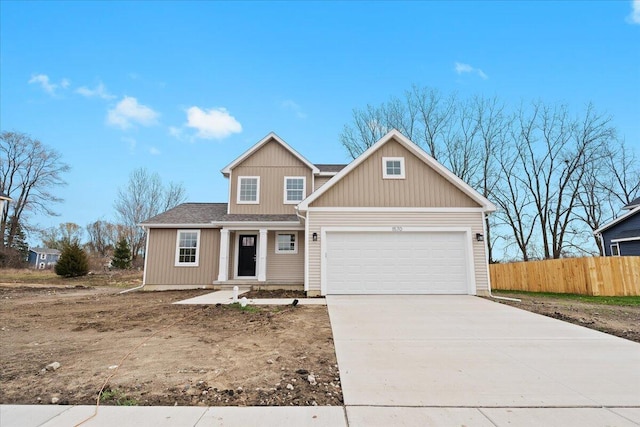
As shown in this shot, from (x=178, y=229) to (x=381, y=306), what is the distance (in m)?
10.0

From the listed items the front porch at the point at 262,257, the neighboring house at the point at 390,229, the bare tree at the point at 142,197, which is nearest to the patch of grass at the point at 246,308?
the neighboring house at the point at 390,229

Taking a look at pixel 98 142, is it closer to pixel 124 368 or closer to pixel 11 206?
pixel 11 206

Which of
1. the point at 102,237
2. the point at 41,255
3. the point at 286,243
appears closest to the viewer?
the point at 286,243

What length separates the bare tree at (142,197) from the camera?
3031cm

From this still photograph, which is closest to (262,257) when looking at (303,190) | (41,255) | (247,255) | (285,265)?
(285,265)

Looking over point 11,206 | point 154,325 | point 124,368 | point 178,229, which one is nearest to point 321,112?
point 178,229

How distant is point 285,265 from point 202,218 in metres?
4.48

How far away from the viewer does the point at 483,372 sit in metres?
3.69

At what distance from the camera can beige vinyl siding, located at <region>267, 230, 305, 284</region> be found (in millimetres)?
13352

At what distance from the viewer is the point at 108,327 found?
6164 millimetres

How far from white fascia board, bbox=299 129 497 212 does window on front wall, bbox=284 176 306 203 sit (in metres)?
3.78

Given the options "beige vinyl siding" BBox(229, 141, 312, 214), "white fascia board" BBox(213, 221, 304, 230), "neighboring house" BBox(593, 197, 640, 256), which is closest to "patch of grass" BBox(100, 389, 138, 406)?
"white fascia board" BBox(213, 221, 304, 230)

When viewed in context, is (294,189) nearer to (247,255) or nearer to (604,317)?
(247,255)

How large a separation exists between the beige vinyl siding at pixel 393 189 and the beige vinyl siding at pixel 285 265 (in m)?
3.61
